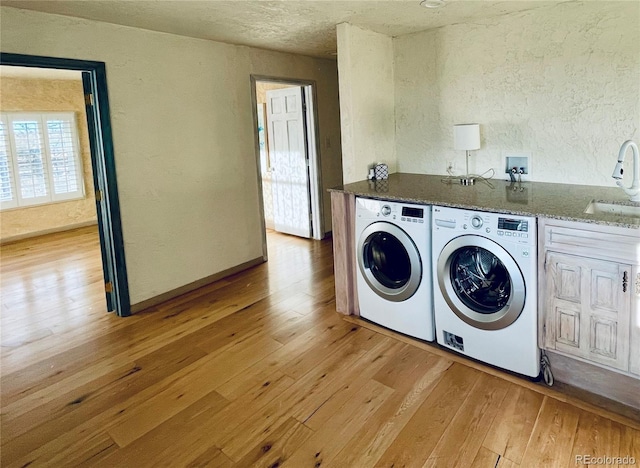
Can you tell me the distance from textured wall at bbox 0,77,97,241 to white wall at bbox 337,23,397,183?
4.74 meters

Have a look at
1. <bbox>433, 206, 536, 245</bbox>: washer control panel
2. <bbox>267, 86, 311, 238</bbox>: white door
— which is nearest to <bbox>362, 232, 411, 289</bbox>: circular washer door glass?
<bbox>433, 206, 536, 245</bbox>: washer control panel

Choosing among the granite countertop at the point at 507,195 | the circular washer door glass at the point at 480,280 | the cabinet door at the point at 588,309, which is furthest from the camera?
the circular washer door glass at the point at 480,280

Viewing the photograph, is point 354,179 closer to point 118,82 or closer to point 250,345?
point 250,345

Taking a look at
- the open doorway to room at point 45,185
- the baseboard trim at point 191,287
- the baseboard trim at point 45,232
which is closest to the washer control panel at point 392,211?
the baseboard trim at point 191,287

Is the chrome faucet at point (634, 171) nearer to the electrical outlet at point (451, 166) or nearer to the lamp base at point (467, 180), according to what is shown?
the lamp base at point (467, 180)

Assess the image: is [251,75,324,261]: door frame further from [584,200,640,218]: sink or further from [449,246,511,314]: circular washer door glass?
[584,200,640,218]: sink

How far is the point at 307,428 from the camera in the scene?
2.11 m

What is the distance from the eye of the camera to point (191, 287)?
13.1ft

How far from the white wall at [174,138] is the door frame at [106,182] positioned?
6 cm

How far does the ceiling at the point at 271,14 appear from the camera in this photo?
2.75 m

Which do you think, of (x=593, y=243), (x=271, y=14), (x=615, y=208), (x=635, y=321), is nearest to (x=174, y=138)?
(x=271, y=14)

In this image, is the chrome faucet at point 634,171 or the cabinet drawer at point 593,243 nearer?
the cabinet drawer at point 593,243

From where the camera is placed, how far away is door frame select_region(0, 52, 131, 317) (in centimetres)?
316

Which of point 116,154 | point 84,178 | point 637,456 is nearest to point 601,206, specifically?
point 637,456
